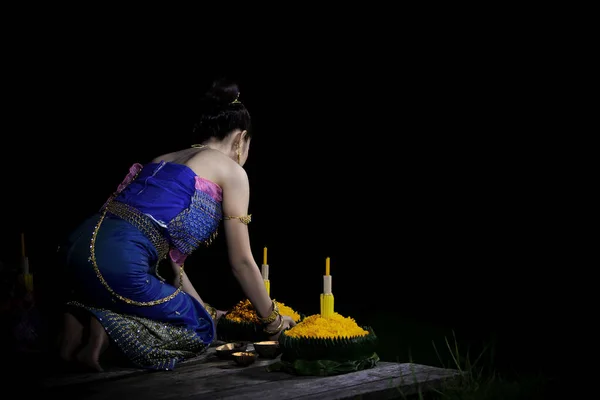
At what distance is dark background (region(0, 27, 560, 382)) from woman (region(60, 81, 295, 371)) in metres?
1.53

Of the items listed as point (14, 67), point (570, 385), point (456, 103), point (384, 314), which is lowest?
point (570, 385)

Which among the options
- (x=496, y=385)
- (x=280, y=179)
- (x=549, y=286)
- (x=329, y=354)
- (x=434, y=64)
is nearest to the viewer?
(x=496, y=385)

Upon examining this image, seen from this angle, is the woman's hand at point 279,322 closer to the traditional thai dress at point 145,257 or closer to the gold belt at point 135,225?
the traditional thai dress at point 145,257

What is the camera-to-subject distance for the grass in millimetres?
2559

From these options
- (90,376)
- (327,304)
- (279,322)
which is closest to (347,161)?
(279,322)

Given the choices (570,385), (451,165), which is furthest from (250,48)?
(570,385)

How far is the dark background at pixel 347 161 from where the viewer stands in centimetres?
478

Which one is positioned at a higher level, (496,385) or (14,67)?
(14,67)

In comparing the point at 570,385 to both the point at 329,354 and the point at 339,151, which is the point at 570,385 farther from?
the point at 339,151

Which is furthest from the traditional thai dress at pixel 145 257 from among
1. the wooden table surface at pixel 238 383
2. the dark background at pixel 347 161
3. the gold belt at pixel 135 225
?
the dark background at pixel 347 161

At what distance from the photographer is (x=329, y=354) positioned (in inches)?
109

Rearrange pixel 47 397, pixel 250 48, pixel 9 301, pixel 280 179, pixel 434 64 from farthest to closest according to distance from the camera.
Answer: pixel 280 179 → pixel 250 48 → pixel 434 64 → pixel 9 301 → pixel 47 397

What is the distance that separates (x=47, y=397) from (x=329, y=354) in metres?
1.07

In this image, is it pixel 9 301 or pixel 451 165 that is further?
pixel 451 165
